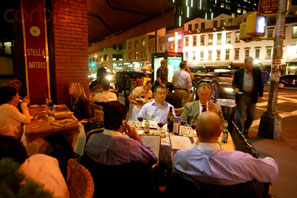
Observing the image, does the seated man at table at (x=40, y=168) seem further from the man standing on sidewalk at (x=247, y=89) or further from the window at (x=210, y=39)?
the window at (x=210, y=39)

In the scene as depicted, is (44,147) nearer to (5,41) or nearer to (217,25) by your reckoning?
(5,41)

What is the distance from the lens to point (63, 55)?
562 cm

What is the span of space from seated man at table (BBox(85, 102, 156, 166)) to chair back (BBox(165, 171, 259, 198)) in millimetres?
503

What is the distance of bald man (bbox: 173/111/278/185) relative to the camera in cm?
152

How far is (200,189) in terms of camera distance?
148 centimetres

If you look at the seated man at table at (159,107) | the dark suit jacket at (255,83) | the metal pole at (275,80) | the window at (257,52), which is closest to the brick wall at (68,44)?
the seated man at table at (159,107)

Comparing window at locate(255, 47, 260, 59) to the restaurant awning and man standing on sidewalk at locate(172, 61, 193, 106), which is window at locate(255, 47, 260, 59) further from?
man standing on sidewalk at locate(172, 61, 193, 106)

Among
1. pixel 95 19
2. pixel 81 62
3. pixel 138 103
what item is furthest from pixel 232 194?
pixel 95 19

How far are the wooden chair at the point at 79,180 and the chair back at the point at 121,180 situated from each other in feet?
0.44

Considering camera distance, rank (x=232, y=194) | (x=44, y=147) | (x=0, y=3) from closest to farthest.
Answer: (x=232, y=194) < (x=44, y=147) < (x=0, y=3)

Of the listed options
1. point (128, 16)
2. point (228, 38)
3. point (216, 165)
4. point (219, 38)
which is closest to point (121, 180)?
point (216, 165)

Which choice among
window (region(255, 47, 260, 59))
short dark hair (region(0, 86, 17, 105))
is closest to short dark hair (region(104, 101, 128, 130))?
short dark hair (region(0, 86, 17, 105))

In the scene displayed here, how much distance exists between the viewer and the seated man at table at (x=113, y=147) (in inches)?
73.7

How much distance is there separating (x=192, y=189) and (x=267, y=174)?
0.64m
